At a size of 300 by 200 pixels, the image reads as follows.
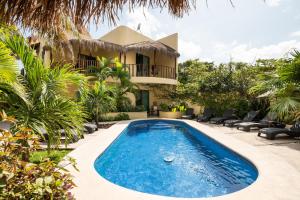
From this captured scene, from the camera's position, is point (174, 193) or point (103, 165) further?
point (103, 165)

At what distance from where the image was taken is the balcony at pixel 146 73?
18.3m

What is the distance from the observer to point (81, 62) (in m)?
17.9

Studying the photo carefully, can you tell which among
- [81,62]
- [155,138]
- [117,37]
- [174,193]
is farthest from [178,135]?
[117,37]

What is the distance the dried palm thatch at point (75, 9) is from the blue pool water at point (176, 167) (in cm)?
404

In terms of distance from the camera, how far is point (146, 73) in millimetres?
20812

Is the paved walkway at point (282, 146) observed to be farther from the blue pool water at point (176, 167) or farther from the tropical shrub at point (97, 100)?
the tropical shrub at point (97, 100)

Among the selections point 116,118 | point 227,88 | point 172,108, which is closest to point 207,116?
point 227,88

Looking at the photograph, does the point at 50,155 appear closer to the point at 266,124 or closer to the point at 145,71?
the point at 266,124

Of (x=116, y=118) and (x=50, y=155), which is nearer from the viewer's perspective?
(x=50, y=155)

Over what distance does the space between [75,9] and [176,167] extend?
568 cm

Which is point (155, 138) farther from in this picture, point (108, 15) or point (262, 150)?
point (108, 15)

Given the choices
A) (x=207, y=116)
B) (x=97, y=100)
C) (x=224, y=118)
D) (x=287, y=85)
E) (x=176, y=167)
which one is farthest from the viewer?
(x=207, y=116)

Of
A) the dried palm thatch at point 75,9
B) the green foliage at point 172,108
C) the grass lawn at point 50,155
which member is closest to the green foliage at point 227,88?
the green foliage at point 172,108

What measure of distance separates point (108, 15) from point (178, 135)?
10.7 m
